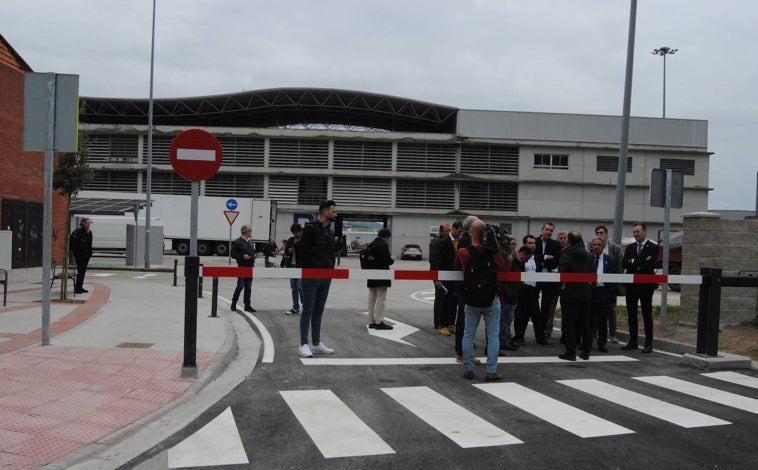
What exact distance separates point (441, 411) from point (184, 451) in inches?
95.4

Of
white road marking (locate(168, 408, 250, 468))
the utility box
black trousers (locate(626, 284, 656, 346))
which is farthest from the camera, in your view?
the utility box

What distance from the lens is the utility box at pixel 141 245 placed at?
95.2ft

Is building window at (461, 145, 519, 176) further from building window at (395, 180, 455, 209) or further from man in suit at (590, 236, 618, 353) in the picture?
man in suit at (590, 236, 618, 353)

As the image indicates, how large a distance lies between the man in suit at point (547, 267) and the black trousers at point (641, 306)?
1.14m

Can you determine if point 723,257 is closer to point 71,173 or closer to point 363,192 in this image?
point 71,173

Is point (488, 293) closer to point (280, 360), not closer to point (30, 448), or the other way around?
point (280, 360)

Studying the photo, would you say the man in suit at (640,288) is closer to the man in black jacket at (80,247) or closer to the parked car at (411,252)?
the man in black jacket at (80,247)

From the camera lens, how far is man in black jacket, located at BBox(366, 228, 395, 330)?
10430mm

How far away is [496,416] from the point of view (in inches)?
221

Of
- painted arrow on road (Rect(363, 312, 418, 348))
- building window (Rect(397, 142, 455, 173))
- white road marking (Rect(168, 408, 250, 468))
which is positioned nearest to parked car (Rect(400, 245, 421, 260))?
building window (Rect(397, 142, 455, 173))

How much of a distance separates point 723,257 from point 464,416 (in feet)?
27.4

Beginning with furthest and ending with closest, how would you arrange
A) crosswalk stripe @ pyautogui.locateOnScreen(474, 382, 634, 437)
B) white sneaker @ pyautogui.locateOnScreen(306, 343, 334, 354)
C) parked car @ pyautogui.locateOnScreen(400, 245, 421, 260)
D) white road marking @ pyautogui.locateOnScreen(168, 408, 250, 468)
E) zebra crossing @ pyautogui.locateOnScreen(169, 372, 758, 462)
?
parked car @ pyautogui.locateOnScreen(400, 245, 421, 260), white sneaker @ pyautogui.locateOnScreen(306, 343, 334, 354), crosswalk stripe @ pyautogui.locateOnScreen(474, 382, 634, 437), zebra crossing @ pyautogui.locateOnScreen(169, 372, 758, 462), white road marking @ pyautogui.locateOnScreen(168, 408, 250, 468)

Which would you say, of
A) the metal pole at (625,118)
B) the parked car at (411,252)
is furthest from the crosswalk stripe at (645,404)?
the parked car at (411,252)

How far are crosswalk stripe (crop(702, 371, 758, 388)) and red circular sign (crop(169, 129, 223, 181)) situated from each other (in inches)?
271
